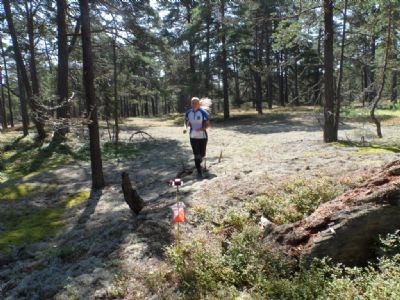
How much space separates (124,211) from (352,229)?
200 inches

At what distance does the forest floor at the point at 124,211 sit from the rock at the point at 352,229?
5.60 ft

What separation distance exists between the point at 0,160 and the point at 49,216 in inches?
334

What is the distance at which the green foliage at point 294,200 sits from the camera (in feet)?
20.3

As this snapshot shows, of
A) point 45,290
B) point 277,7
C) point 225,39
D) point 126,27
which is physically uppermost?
point 277,7

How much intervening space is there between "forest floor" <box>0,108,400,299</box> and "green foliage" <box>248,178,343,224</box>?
0.41 metres

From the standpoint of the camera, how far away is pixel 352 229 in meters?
4.98

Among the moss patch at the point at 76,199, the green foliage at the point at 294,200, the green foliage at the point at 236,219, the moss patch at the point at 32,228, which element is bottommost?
the moss patch at the point at 32,228

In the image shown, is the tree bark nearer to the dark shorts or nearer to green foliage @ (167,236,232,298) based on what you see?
the dark shorts

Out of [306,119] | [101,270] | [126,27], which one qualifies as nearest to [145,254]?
[101,270]

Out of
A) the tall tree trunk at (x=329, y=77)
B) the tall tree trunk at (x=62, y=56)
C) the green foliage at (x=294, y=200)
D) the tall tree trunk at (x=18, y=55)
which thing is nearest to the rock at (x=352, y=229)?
the green foliage at (x=294, y=200)

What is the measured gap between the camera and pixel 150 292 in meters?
4.93

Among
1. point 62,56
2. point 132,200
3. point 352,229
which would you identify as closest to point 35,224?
point 132,200

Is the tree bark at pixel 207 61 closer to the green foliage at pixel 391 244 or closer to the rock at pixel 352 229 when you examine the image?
the rock at pixel 352 229

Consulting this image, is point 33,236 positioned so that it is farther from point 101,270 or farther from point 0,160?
point 0,160
